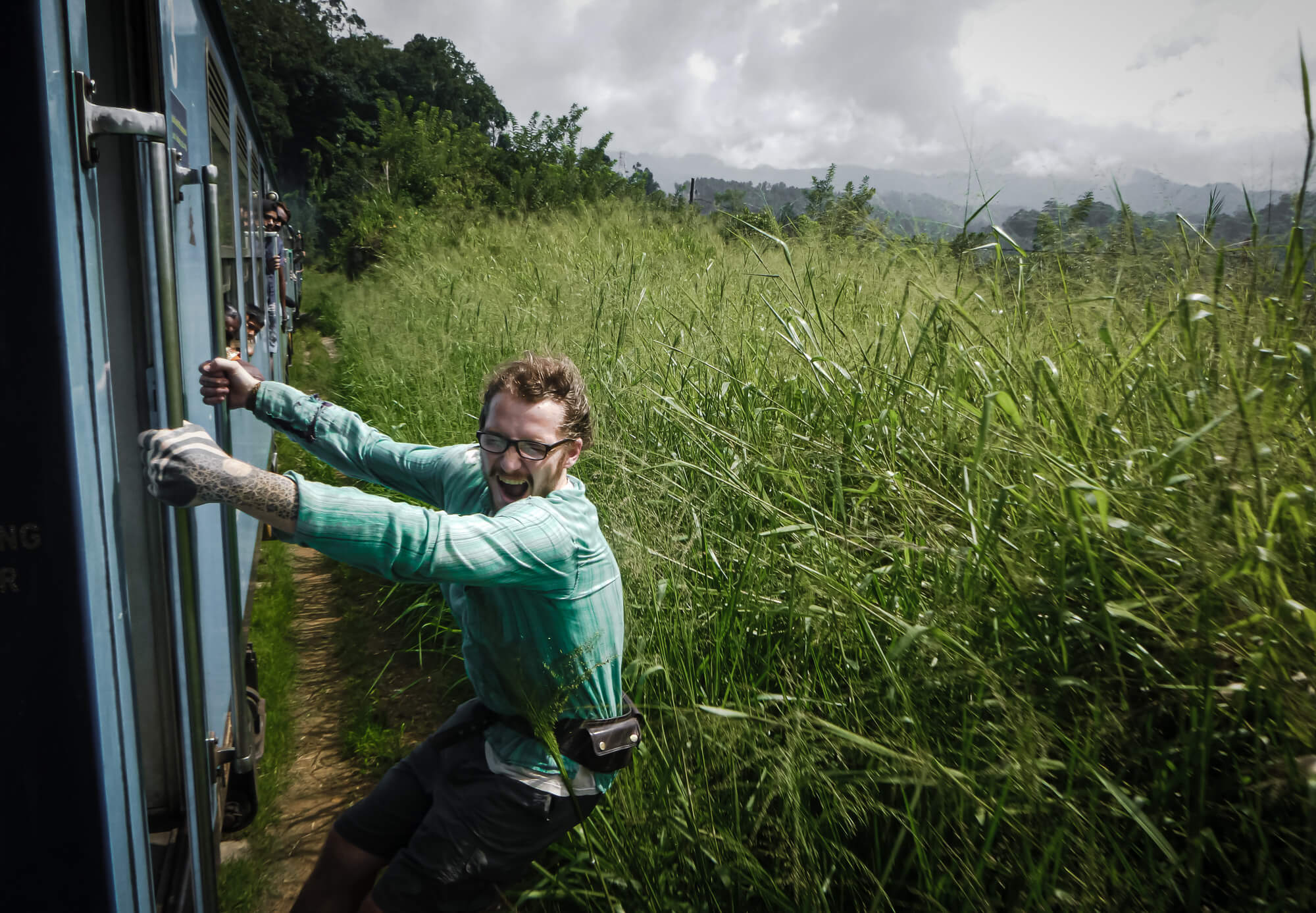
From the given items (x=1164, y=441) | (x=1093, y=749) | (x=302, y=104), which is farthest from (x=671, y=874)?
(x=302, y=104)

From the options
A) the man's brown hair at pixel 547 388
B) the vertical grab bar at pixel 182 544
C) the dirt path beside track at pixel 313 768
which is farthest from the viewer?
the dirt path beside track at pixel 313 768

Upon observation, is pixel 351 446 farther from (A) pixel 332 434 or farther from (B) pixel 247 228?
(B) pixel 247 228

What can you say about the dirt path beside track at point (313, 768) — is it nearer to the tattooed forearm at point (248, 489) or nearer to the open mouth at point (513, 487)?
the open mouth at point (513, 487)

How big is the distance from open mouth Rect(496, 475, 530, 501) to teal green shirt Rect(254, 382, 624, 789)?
0.08 metres

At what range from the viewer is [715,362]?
11.8 ft

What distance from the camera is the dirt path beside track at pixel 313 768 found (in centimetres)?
278

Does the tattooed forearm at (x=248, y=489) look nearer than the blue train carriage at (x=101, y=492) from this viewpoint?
No

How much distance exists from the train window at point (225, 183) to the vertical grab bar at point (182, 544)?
1427 mm

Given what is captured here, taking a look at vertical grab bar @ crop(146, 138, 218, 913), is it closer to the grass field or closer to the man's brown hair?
the man's brown hair

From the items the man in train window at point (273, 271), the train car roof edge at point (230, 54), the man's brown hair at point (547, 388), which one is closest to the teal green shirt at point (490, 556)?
the man's brown hair at point (547, 388)

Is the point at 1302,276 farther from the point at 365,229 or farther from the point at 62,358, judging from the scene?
the point at 365,229

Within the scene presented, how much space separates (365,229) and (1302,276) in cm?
1722

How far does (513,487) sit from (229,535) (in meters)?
0.67

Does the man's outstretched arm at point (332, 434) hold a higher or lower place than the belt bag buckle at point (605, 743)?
higher
